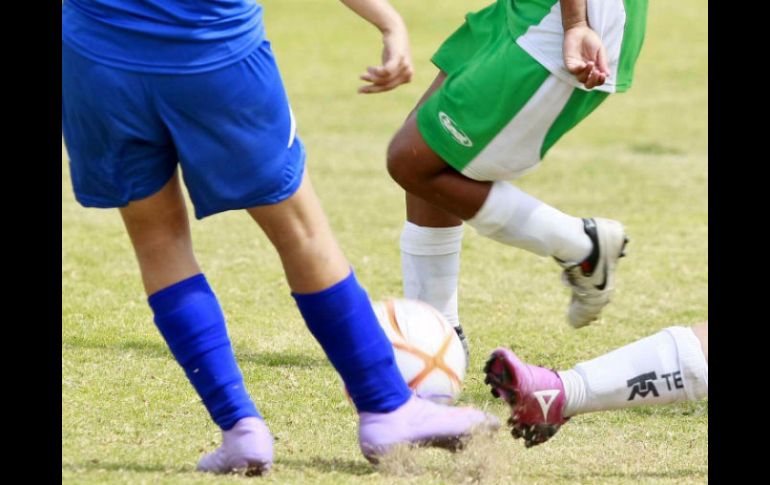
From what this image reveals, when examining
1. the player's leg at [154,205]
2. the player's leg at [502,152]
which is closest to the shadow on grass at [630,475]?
the player's leg at [502,152]

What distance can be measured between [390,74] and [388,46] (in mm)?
68

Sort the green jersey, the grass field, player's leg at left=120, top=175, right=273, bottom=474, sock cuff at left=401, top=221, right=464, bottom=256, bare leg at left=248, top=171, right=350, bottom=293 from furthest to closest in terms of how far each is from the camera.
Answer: sock cuff at left=401, top=221, right=464, bottom=256, the green jersey, the grass field, player's leg at left=120, top=175, right=273, bottom=474, bare leg at left=248, top=171, right=350, bottom=293

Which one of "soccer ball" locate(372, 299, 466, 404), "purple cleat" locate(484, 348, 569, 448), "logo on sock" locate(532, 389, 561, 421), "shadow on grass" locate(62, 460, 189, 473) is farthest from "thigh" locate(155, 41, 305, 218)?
"soccer ball" locate(372, 299, 466, 404)

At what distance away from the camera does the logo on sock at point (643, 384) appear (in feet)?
11.5

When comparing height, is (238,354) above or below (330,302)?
below

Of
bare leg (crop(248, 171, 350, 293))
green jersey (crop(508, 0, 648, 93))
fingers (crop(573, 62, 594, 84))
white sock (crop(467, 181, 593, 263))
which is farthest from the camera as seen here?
white sock (crop(467, 181, 593, 263))

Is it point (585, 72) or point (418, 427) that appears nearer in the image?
point (418, 427)

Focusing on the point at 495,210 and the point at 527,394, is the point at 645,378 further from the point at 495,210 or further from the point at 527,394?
the point at 495,210

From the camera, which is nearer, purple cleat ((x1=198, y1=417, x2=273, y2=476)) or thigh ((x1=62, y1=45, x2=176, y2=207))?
thigh ((x1=62, y1=45, x2=176, y2=207))

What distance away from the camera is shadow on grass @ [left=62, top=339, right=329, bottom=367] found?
15.5ft

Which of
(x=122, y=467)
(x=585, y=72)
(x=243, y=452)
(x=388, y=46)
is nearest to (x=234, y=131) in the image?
(x=388, y=46)

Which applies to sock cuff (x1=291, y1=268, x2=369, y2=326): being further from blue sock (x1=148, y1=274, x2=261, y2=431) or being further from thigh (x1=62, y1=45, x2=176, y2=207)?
thigh (x1=62, y1=45, x2=176, y2=207)

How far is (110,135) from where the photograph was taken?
9.86ft
